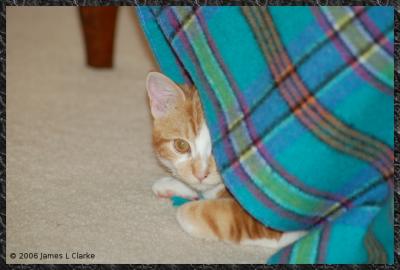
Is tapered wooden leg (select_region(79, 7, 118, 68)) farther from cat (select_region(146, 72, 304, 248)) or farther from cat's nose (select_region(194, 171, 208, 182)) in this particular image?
cat's nose (select_region(194, 171, 208, 182))

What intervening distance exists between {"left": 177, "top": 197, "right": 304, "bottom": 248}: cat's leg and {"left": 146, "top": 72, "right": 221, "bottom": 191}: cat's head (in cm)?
8

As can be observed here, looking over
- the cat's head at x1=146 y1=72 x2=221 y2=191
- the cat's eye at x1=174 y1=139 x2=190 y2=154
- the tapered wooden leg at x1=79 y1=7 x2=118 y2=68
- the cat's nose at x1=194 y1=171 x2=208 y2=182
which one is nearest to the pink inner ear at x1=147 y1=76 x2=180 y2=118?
the cat's head at x1=146 y1=72 x2=221 y2=191

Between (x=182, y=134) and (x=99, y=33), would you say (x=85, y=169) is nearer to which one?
(x=182, y=134)

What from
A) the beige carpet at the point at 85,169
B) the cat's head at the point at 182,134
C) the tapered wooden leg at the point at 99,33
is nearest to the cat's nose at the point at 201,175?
the cat's head at the point at 182,134

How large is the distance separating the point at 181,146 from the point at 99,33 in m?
1.05

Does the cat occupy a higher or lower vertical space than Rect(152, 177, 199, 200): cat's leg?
higher

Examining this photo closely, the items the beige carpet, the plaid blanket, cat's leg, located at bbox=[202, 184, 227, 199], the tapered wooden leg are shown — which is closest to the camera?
the plaid blanket

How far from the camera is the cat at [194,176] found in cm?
104

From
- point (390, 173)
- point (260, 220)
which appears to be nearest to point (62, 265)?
point (260, 220)

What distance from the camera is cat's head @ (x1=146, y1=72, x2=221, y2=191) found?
111 centimetres

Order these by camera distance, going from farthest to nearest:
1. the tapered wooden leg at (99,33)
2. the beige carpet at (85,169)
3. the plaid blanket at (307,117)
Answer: the tapered wooden leg at (99,33), the beige carpet at (85,169), the plaid blanket at (307,117)

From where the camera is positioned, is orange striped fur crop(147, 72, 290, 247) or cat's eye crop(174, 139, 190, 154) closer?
orange striped fur crop(147, 72, 290, 247)

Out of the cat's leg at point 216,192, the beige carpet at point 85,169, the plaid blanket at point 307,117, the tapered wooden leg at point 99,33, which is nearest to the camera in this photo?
the plaid blanket at point 307,117

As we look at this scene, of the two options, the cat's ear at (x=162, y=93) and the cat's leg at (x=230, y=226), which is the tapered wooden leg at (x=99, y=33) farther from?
the cat's leg at (x=230, y=226)
